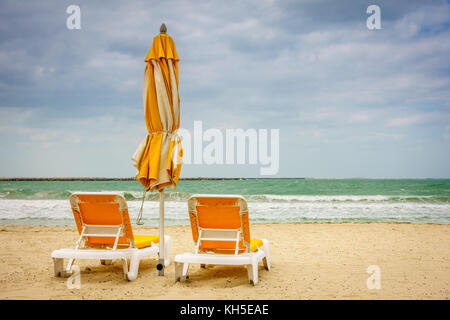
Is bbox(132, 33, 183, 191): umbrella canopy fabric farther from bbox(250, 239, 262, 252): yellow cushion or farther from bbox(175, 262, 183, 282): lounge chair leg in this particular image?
bbox(250, 239, 262, 252): yellow cushion

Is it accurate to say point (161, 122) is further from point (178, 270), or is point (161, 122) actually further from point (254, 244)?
point (254, 244)

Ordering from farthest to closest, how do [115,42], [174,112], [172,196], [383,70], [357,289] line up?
[172,196] < [383,70] < [115,42] < [174,112] < [357,289]

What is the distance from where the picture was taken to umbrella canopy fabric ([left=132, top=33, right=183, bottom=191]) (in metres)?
4.39

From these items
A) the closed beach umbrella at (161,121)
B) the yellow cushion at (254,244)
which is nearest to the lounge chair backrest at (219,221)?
the yellow cushion at (254,244)

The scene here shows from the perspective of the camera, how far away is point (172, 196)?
26016 mm

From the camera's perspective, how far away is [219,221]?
4.45m

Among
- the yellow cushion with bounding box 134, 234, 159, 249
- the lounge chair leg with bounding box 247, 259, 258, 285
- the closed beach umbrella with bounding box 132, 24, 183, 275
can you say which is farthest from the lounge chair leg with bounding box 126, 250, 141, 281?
the lounge chair leg with bounding box 247, 259, 258, 285

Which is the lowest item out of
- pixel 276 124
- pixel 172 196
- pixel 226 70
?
pixel 172 196

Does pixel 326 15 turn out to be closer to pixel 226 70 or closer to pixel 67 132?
pixel 226 70

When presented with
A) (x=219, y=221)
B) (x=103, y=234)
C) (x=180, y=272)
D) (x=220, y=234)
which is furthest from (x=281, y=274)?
(x=103, y=234)

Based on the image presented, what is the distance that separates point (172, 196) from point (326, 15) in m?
17.8

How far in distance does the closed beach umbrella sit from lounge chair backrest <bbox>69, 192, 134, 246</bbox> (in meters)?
0.42

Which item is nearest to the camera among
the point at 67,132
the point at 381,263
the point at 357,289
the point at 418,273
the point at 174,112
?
the point at 357,289
